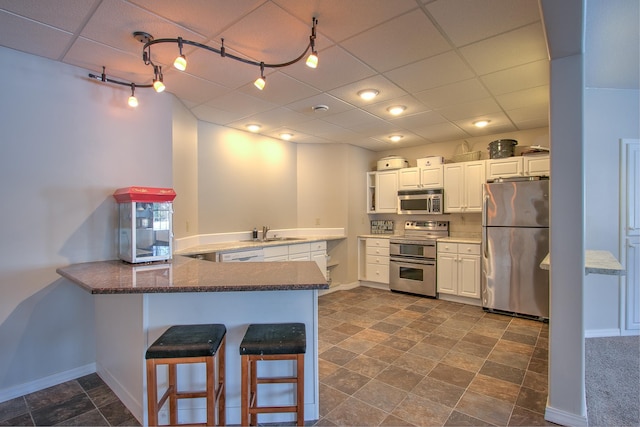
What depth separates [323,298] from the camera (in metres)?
4.68

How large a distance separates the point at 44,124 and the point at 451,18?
2939mm

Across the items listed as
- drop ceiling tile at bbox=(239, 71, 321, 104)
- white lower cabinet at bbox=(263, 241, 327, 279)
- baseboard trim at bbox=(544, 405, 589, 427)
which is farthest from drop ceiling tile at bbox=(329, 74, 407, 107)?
baseboard trim at bbox=(544, 405, 589, 427)

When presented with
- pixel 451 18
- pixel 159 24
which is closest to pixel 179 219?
pixel 159 24

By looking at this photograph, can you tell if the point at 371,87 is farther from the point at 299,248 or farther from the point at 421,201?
the point at 421,201

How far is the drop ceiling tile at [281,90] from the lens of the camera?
2678mm

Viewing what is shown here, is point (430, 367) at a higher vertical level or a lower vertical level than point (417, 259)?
lower

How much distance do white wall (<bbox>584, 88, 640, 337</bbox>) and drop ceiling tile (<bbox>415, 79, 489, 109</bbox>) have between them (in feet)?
4.04

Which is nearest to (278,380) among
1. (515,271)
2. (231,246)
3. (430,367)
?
(430,367)

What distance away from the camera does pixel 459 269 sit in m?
4.36

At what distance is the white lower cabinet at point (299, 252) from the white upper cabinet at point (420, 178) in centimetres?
168

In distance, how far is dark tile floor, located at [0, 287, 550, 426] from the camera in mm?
1977

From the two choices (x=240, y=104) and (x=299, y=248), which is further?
(x=299, y=248)

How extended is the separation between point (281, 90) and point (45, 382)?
3.04m

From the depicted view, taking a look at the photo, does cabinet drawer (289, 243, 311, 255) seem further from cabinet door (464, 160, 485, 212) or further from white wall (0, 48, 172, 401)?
cabinet door (464, 160, 485, 212)
